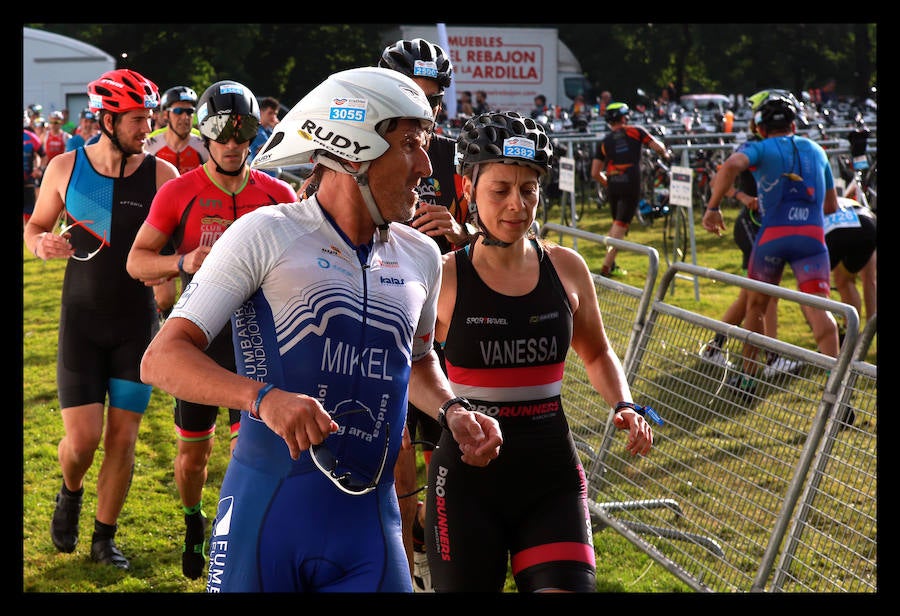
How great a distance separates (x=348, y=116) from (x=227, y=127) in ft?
10.1

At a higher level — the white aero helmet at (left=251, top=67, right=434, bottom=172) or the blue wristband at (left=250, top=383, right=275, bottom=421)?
the white aero helmet at (left=251, top=67, right=434, bottom=172)

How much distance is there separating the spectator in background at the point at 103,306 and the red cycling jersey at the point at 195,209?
552 millimetres

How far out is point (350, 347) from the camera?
9.74ft

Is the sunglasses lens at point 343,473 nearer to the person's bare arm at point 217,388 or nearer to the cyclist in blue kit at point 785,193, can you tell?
the person's bare arm at point 217,388

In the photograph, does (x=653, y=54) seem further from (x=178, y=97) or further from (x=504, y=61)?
(x=178, y=97)

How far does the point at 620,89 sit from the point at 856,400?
64124mm

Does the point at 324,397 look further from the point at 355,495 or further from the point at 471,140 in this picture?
the point at 471,140

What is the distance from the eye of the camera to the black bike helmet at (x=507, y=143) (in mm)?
4121

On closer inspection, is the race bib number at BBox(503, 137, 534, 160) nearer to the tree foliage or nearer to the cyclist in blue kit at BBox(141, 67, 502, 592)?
the cyclist in blue kit at BBox(141, 67, 502, 592)

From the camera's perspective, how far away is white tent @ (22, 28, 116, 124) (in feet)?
142

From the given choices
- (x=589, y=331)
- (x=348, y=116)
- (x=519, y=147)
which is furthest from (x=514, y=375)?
(x=348, y=116)

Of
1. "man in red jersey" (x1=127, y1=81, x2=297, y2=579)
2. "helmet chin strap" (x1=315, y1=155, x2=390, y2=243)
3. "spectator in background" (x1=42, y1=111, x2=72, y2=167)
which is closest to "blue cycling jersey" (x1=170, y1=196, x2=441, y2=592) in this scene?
"helmet chin strap" (x1=315, y1=155, x2=390, y2=243)

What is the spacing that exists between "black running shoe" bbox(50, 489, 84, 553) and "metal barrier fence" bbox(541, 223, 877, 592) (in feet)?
10.2

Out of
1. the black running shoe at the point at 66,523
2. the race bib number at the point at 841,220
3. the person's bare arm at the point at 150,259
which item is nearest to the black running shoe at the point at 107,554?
the black running shoe at the point at 66,523
